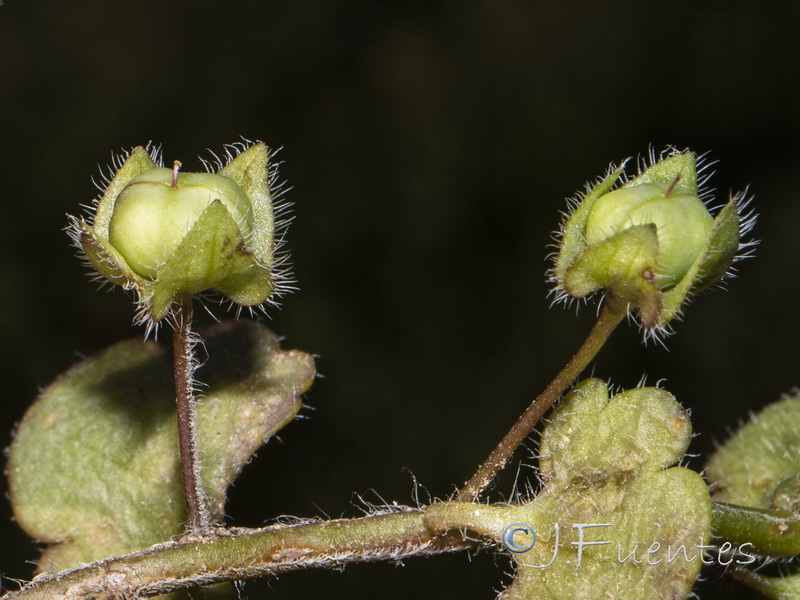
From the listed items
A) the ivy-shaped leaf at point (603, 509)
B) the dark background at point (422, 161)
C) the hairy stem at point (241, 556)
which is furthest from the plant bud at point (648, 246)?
the dark background at point (422, 161)

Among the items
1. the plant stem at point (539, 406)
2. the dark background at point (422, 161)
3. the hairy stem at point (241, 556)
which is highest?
Result: the dark background at point (422, 161)

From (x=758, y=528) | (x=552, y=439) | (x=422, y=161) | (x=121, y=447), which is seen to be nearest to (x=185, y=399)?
(x=121, y=447)

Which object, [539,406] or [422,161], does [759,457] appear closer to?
[539,406]

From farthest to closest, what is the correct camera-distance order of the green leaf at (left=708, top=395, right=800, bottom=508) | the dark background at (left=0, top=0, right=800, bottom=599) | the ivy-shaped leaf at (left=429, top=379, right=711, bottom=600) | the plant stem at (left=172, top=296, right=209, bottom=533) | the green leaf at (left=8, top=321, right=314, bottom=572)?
the dark background at (left=0, top=0, right=800, bottom=599) → the green leaf at (left=708, top=395, right=800, bottom=508) → the green leaf at (left=8, top=321, right=314, bottom=572) → the plant stem at (left=172, top=296, right=209, bottom=533) → the ivy-shaped leaf at (left=429, top=379, right=711, bottom=600)

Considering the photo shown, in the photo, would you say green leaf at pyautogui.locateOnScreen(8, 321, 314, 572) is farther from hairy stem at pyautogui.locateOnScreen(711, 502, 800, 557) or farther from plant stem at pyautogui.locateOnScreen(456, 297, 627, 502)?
hairy stem at pyautogui.locateOnScreen(711, 502, 800, 557)

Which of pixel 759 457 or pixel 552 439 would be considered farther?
pixel 759 457

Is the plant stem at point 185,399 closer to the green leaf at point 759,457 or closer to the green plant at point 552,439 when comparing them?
the green plant at point 552,439

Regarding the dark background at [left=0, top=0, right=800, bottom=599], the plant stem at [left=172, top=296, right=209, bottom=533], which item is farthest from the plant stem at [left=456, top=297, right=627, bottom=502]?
the dark background at [left=0, top=0, right=800, bottom=599]
